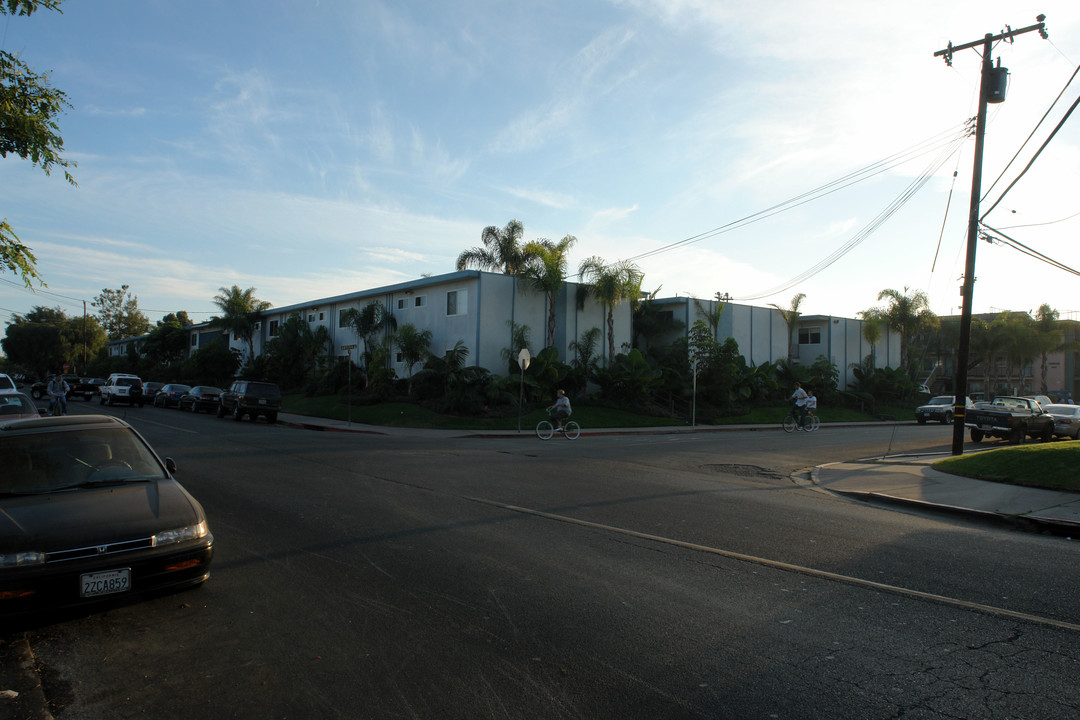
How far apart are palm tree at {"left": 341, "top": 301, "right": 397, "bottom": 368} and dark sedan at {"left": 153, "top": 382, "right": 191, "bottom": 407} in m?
9.72

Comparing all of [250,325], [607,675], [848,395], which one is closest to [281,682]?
[607,675]

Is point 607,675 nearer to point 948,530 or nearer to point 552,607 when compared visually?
point 552,607

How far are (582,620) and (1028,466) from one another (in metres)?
11.6

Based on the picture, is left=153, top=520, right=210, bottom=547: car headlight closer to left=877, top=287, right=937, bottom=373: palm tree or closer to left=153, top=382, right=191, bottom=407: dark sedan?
left=153, top=382, right=191, bottom=407: dark sedan

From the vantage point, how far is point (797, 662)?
4.19 meters

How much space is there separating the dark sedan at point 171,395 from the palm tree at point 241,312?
1279 centimetres

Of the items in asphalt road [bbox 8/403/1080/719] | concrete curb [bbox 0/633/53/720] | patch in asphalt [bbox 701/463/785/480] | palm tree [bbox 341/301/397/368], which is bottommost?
patch in asphalt [bbox 701/463/785/480]

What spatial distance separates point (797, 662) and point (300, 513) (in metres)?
6.44

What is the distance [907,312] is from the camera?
49688 mm

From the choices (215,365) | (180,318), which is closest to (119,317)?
(180,318)

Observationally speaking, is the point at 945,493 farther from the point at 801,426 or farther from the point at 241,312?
the point at 241,312

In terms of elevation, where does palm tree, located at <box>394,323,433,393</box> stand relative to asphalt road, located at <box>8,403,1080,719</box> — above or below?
above

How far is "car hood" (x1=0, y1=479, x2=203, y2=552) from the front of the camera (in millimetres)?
4590

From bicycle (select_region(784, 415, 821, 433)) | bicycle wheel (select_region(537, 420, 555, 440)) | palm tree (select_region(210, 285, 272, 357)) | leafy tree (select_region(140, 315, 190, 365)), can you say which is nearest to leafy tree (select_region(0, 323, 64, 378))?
leafy tree (select_region(140, 315, 190, 365))
